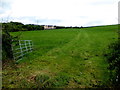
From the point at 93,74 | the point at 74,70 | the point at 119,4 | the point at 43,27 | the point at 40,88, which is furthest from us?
the point at 43,27

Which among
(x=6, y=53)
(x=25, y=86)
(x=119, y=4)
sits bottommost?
(x=25, y=86)

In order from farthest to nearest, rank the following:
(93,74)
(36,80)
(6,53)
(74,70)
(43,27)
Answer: (43,27) → (6,53) → (74,70) → (93,74) → (36,80)

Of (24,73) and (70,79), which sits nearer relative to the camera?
(70,79)

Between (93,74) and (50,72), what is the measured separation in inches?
88.3

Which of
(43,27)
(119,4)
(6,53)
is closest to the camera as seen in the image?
(119,4)

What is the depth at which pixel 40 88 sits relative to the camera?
21.3ft

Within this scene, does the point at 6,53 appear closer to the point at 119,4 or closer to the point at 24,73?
the point at 24,73

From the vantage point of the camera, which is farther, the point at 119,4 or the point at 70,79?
the point at 119,4

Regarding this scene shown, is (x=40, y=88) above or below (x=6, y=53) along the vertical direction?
below

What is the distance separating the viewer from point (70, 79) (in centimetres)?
745

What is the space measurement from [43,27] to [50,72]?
8738 cm

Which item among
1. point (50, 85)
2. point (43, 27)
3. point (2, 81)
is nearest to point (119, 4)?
point (50, 85)

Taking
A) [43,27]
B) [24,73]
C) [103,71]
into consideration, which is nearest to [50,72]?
[24,73]

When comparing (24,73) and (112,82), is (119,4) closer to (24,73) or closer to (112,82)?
(112,82)
